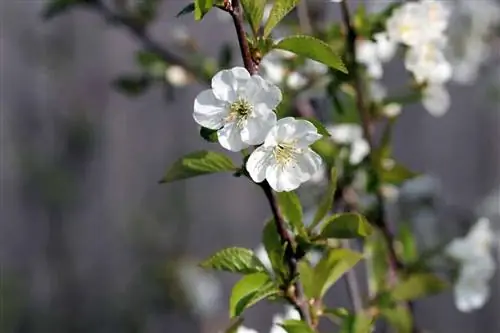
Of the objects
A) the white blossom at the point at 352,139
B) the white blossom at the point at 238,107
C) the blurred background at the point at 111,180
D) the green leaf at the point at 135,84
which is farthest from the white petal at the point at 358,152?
the blurred background at the point at 111,180

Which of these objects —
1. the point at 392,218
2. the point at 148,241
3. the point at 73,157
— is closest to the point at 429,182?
the point at 392,218

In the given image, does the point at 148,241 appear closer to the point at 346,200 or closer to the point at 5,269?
the point at 5,269

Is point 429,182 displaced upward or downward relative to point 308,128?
downward

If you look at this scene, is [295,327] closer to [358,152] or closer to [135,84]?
[358,152]

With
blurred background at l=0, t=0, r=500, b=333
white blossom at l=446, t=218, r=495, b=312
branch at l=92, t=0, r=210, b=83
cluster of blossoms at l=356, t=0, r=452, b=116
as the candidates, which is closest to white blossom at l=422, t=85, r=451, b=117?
cluster of blossoms at l=356, t=0, r=452, b=116

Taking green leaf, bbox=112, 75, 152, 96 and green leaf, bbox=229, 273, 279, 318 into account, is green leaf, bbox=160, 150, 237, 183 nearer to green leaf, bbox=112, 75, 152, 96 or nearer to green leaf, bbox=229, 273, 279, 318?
green leaf, bbox=229, 273, 279, 318

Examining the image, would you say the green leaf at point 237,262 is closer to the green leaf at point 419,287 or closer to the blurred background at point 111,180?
the green leaf at point 419,287

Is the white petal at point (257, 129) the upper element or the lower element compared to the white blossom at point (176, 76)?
lower
